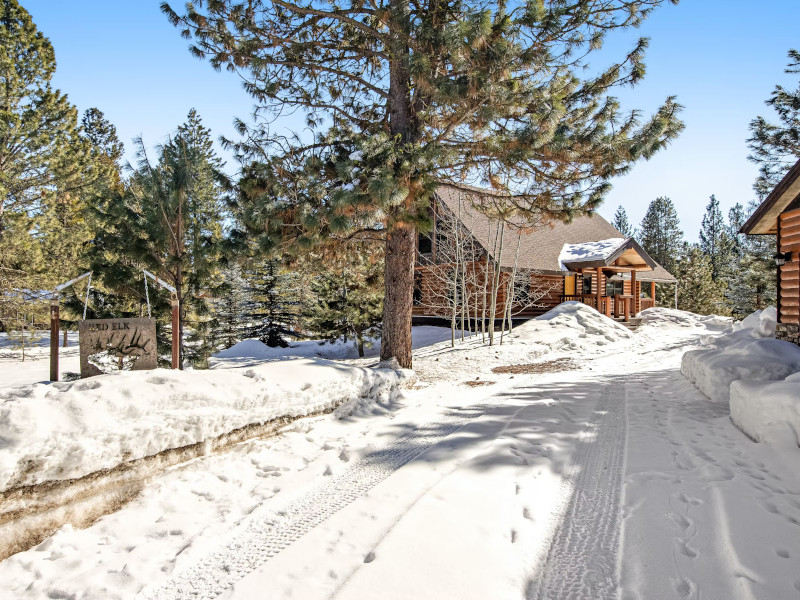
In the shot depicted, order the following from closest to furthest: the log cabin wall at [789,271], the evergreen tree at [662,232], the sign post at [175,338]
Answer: the sign post at [175,338]
the log cabin wall at [789,271]
the evergreen tree at [662,232]

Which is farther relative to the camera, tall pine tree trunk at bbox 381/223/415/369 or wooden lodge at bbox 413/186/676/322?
wooden lodge at bbox 413/186/676/322

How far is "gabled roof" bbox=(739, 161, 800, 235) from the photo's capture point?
8281 mm

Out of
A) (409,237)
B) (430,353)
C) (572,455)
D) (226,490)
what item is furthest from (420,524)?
(430,353)

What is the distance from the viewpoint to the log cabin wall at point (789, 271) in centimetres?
894

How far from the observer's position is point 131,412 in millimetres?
3879

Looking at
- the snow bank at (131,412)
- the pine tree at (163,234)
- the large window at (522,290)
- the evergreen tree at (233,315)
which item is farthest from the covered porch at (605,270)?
the snow bank at (131,412)

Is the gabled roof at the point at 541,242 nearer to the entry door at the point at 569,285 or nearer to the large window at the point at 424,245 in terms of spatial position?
the entry door at the point at 569,285

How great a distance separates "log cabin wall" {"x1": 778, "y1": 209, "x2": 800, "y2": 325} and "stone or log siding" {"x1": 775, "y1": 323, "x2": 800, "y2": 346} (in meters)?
0.08

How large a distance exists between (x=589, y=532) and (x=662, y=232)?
56604mm

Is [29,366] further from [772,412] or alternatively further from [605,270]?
[605,270]

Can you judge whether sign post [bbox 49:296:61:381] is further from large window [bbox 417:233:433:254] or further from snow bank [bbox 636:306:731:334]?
snow bank [bbox 636:306:731:334]

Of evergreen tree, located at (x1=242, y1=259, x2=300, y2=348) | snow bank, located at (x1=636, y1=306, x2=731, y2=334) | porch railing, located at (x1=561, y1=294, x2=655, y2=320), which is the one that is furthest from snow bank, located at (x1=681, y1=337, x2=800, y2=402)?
snow bank, located at (x1=636, y1=306, x2=731, y2=334)

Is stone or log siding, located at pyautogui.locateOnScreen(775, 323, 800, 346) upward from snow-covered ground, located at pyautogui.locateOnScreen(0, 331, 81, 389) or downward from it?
upward

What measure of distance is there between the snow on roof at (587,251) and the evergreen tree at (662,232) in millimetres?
33812
